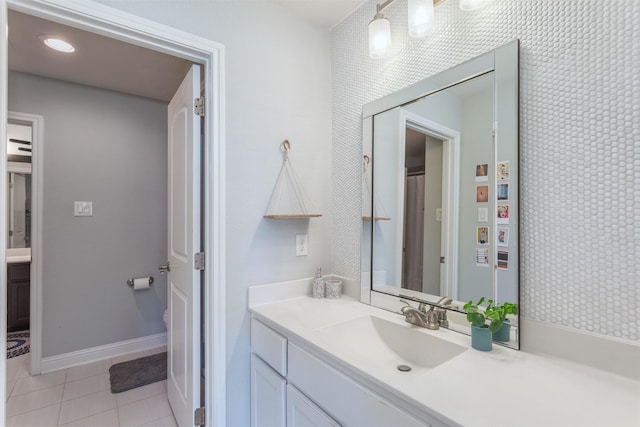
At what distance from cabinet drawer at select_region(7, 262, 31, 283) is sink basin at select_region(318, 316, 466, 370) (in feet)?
12.1

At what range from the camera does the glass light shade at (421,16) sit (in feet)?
4.04

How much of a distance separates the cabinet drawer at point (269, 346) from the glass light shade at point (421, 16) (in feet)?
4.63

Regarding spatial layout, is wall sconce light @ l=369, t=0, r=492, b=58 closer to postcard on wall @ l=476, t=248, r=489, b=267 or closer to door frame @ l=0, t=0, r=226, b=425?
door frame @ l=0, t=0, r=226, b=425

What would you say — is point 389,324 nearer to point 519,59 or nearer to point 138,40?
point 519,59

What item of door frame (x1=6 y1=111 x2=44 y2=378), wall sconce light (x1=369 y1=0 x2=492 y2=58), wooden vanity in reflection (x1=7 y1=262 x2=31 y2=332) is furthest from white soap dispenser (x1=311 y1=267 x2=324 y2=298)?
wooden vanity in reflection (x1=7 y1=262 x2=31 y2=332)

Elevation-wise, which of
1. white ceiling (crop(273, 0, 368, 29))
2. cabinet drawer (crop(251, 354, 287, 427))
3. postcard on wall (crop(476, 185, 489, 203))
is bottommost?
cabinet drawer (crop(251, 354, 287, 427))

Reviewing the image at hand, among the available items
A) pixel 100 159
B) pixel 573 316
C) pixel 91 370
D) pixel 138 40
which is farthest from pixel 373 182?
pixel 91 370

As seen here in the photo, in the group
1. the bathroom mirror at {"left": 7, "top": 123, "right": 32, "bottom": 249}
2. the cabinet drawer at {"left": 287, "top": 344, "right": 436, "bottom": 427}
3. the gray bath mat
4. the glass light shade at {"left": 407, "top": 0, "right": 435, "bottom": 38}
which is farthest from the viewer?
the bathroom mirror at {"left": 7, "top": 123, "right": 32, "bottom": 249}

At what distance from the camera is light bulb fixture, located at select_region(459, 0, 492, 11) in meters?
1.14

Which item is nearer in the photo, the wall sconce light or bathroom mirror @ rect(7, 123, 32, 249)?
the wall sconce light

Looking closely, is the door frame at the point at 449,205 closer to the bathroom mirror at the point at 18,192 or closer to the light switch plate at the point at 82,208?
the light switch plate at the point at 82,208

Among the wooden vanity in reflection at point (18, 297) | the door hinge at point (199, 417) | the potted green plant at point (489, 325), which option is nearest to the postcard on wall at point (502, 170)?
the potted green plant at point (489, 325)

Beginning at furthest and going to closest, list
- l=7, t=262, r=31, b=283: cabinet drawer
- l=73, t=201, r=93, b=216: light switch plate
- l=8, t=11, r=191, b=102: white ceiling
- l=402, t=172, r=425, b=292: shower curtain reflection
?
1. l=7, t=262, r=31, b=283: cabinet drawer
2. l=73, t=201, r=93, b=216: light switch plate
3. l=8, t=11, r=191, b=102: white ceiling
4. l=402, t=172, r=425, b=292: shower curtain reflection

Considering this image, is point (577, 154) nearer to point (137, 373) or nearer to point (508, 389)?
point (508, 389)
